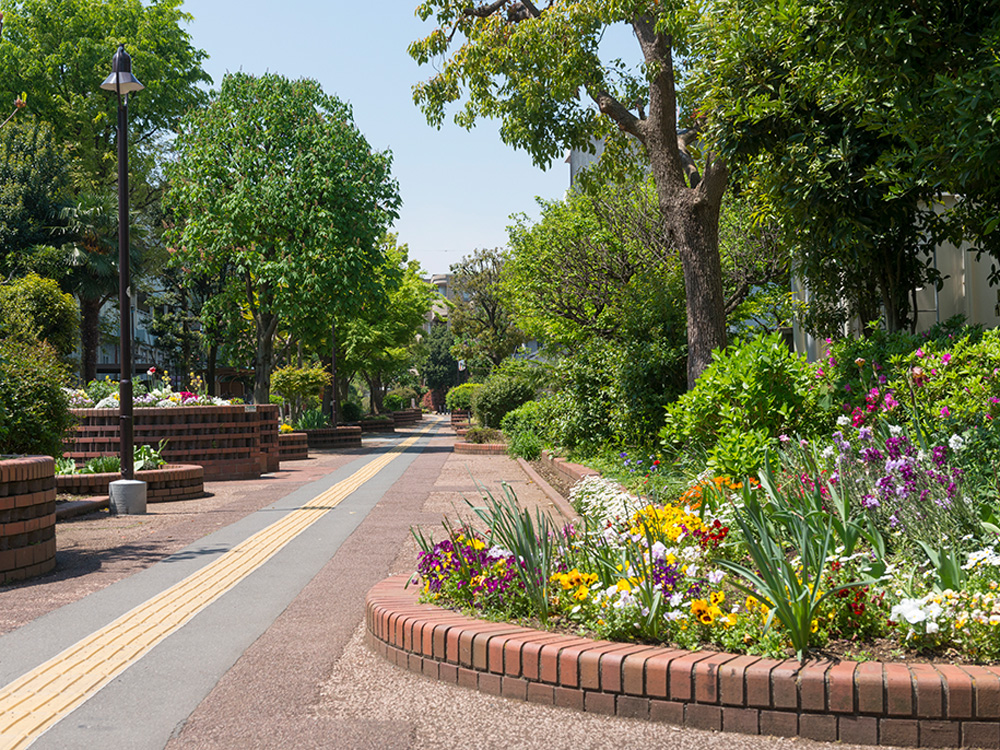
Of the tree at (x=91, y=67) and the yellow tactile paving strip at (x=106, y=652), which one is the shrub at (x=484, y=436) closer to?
the yellow tactile paving strip at (x=106, y=652)

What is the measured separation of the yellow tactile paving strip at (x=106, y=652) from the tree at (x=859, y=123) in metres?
6.25

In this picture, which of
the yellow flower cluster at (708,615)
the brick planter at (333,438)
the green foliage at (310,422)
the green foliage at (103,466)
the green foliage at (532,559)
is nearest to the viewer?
the yellow flower cluster at (708,615)

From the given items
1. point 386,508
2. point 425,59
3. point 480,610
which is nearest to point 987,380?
point 480,610

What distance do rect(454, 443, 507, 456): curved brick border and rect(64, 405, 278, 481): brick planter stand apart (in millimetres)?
7341

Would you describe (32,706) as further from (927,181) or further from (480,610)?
(927,181)

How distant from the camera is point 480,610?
4.79m

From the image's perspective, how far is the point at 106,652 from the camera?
16.6 ft

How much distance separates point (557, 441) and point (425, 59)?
731 centimetres

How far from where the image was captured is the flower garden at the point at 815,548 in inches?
156

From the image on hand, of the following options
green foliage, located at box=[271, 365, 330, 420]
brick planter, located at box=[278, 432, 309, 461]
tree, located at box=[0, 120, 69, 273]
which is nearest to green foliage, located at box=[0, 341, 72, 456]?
brick planter, located at box=[278, 432, 309, 461]

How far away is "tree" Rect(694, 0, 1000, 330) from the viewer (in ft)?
21.1

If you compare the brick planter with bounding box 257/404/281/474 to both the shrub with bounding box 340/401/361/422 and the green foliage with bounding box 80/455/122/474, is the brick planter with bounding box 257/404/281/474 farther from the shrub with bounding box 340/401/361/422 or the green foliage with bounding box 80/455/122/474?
the shrub with bounding box 340/401/361/422

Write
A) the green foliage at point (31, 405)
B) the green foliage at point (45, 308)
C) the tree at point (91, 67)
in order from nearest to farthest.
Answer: the green foliage at point (31, 405), the green foliage at point (45, 308), the tree at point (91, 67)

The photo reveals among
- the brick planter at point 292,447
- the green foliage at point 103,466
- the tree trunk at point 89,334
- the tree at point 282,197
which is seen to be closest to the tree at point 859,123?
the green foliage at point 103,466
